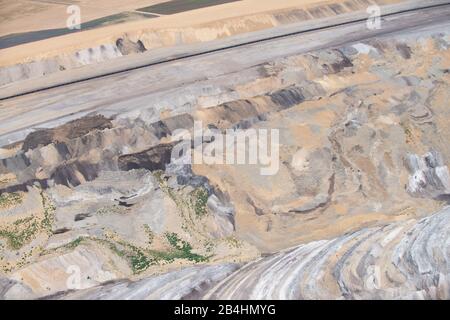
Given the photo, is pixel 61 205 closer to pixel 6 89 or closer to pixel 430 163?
pixel 6 89

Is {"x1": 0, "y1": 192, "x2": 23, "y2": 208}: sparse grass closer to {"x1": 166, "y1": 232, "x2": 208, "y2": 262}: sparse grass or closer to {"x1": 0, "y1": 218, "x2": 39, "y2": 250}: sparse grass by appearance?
{"x1": 0, "y1": 218, "x2": 39, "y2": 250}: sparse grass

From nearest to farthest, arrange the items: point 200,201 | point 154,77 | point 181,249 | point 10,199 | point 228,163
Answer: point 181,249 → point 10,199 → point 200,201 → point 228,163 → point 154,77

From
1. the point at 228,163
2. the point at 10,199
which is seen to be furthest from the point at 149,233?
the point at 10,199

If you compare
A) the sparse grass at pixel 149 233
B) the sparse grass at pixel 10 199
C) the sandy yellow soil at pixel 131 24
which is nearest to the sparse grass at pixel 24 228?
the sparse grass at pixel 10 199

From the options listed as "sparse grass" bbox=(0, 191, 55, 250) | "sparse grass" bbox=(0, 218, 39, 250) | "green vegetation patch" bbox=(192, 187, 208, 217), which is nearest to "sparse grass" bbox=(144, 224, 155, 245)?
"green vegetation patch" bbox=(192, 187, 208, 217)

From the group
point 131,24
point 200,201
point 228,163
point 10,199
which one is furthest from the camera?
point 131,24

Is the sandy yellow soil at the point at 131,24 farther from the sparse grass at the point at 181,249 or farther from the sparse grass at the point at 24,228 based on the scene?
the sparse grass at the point at 181,249

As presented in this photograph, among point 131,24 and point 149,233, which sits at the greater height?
point 131,24

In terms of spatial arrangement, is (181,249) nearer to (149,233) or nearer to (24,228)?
(149,233)
